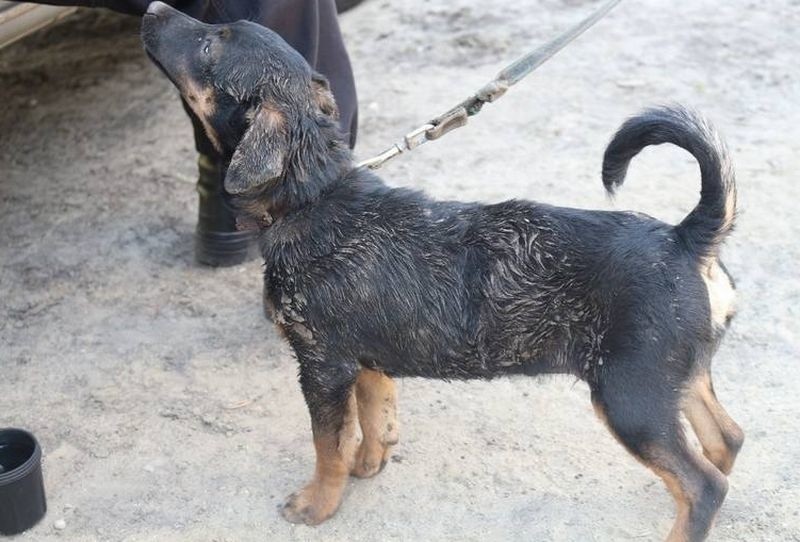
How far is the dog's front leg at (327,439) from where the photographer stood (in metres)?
3.87

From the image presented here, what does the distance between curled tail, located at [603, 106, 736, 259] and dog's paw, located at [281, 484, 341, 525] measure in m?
1.60

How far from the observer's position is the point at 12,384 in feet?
15.8

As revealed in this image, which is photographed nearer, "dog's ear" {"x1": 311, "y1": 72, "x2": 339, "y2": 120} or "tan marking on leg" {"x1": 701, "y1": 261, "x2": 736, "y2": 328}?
"tan marking on leg" {"x1": 701, "y1": 261, "x2": 736, "y2": 328}

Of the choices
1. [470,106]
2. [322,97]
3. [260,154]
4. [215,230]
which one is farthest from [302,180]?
[215,230]

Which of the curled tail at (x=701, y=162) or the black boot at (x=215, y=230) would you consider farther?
the black boot at (x=215, y=230)

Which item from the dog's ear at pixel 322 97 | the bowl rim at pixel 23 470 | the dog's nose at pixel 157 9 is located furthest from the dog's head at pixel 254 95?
the bowl rim at pixel 23 470

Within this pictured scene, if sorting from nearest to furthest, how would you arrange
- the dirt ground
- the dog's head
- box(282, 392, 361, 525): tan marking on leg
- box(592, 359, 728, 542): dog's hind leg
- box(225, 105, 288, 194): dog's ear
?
box(592, 359, 728, 542): dog's hind leg
box(225, 105, 288, 194): dog's ear
the dog's head
box(282, 392, 361, 525): tan marking on leg
the dirt ground

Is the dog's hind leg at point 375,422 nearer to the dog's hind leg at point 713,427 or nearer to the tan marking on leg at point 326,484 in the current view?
the tan marking on leg at point 326,484

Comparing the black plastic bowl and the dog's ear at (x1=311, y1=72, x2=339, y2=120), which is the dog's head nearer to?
the dog's ear at (x1=311, y1=72, x2=339, y2=120)

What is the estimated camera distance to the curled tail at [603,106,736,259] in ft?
10.9

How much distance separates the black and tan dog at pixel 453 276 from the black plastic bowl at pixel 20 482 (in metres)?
0.91

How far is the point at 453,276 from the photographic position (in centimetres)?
365

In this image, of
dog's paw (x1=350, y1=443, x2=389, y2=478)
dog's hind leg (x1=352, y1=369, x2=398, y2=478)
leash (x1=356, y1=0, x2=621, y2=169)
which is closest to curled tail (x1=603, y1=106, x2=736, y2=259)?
leash (x1=356, y1=0, x2=621, y2=169)

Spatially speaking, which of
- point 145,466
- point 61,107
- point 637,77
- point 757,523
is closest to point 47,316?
point 145,466
